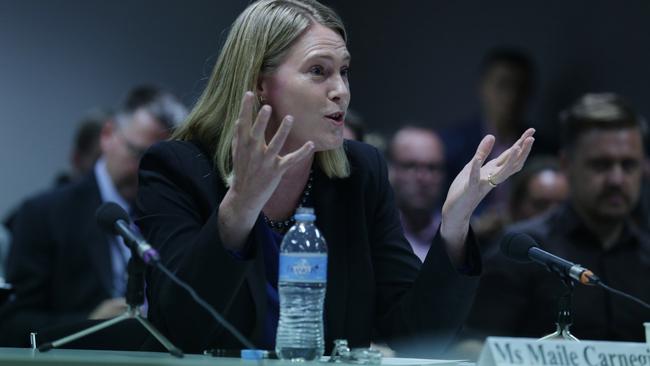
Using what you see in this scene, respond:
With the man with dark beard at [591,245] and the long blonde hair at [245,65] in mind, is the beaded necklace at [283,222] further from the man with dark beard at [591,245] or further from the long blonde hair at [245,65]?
the man with dark beard at [591,245]

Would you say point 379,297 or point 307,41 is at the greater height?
point 307,41

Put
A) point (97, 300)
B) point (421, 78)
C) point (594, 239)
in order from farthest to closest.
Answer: point (421, 78)
point (97, 300)
point (594, 239)

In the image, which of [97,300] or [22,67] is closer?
[97,300]

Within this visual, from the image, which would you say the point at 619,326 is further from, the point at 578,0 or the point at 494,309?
the point at 578,0

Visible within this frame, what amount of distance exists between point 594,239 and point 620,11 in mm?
2819

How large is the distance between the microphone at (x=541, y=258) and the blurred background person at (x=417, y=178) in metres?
3.08

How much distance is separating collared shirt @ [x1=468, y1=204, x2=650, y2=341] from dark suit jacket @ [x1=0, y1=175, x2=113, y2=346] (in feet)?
5.17

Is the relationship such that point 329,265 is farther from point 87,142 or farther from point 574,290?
point 87,142

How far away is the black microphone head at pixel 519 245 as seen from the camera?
2.33 meters

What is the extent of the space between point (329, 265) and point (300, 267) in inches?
20.5

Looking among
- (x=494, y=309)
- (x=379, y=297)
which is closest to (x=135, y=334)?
(x=379, y=297)

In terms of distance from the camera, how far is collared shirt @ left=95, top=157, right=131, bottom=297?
4.64m

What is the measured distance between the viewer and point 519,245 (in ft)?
7.70

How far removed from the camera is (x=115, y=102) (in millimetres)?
6887
